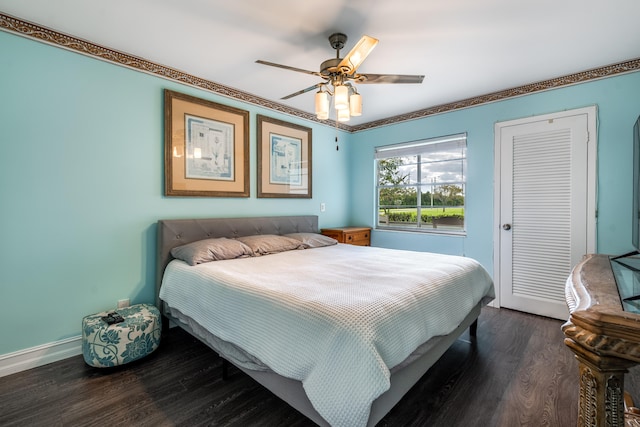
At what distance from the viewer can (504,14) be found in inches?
77.2

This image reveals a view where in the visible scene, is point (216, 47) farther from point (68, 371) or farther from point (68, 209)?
point (68, 371)

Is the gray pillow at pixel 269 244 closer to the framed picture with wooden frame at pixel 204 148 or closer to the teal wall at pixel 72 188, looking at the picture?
the framed picture with wooden frame at pixel 204 148

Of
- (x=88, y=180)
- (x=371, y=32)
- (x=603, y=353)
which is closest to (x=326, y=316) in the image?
(x=603, y=353)

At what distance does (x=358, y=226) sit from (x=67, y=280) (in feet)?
12.0

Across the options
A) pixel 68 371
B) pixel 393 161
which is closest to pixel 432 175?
pixel 393 161

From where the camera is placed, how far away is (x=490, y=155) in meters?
3.40

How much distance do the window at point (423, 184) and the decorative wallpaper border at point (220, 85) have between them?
0.41m

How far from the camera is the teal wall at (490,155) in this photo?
8.68 ft

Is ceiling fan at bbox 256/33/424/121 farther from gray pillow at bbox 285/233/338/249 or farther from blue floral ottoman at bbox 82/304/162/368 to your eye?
blue floral ottoman at bbox 82/304/162/368

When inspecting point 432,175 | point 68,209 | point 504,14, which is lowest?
point 68,209

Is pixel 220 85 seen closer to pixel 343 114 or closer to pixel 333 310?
pixel 343 114

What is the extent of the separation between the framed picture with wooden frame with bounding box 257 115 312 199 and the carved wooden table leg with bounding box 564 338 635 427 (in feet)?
10.5

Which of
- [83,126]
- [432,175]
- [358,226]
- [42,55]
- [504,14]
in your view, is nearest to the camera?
[504,14]

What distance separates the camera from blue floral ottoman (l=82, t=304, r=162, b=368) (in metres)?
1.99
